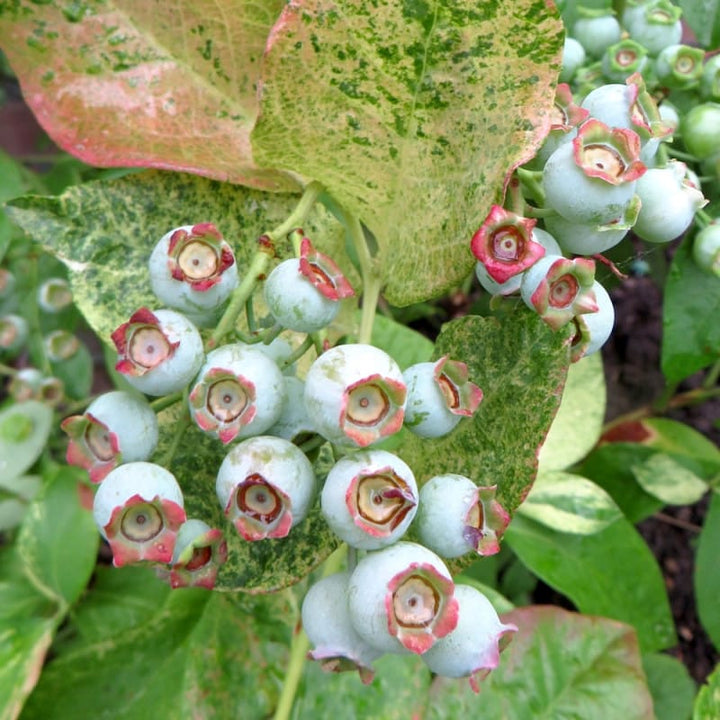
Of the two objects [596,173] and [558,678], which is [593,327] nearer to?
[596,173]

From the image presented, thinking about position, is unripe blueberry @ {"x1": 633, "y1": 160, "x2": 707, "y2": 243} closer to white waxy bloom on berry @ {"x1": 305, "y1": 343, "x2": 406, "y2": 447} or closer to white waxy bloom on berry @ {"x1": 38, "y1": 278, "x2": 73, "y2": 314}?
white waxy bloom on berry @ {"x1": 305, "y1": 343, "x2": 406, "y2": 447}

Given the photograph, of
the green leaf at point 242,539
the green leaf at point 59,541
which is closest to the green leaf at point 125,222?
the green leaf at point 242,539

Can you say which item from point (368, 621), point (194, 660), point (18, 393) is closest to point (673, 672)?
point (194, 660)

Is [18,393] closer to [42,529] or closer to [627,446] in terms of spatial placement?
[42,529]

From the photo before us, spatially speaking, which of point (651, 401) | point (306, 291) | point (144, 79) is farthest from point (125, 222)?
point (651, 401)

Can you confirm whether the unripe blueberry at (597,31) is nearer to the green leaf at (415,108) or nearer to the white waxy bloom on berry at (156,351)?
the green leaf at (415,108)

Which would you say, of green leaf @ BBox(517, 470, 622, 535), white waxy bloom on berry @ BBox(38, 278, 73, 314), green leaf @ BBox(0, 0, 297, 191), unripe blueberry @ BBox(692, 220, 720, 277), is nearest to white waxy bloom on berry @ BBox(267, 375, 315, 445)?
green leaf @ BBox(0, 0, 297, 191)
